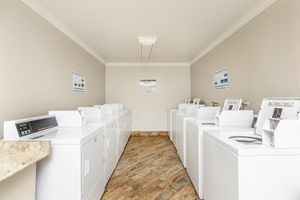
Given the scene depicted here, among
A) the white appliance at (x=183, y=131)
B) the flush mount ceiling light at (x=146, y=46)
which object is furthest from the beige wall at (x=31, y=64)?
the white appliance at (x=183, y=131)

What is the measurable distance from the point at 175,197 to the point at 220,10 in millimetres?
2387

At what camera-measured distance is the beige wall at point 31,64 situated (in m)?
1.82

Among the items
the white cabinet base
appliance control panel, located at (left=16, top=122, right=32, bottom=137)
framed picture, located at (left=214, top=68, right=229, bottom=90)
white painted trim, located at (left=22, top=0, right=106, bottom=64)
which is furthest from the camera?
framed picture, located at (left=214, top=68, right=229, bottom=90)

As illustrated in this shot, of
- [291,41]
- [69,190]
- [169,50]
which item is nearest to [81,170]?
[69,190]

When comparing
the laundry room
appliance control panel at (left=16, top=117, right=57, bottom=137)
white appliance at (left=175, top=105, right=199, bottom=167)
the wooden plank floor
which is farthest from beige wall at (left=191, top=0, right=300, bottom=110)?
appliance control panel at (left=16, top=117, right=57, bottom=137)

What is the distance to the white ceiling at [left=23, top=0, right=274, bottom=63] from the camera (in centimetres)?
232

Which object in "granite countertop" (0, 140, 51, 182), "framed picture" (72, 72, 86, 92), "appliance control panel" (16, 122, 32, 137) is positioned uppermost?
"framed picture" (72, 72, 86, 92)

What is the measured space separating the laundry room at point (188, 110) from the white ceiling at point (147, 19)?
0.02 m

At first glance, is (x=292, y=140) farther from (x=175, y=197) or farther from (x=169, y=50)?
(x=169, y=50)

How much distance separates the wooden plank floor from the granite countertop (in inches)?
50.9

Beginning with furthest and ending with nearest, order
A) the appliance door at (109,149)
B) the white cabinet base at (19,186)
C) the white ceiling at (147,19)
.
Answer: the appliance door at (109,149) → the white ceiling at (147,19) → the white cabinet base at (19,186)

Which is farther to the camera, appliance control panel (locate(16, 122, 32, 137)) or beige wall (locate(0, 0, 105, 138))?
beige wall (locate(0, 0, 105, 138))

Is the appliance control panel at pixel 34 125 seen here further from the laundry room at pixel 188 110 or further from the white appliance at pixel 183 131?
the white appliance at pixel 183 131

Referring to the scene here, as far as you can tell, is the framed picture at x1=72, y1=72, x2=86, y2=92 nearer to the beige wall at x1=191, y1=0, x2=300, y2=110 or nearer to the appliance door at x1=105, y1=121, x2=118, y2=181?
the appliance door at x1=105, y1=121, x2=118, y2=181
